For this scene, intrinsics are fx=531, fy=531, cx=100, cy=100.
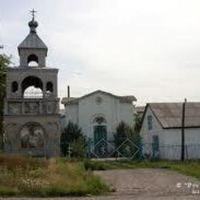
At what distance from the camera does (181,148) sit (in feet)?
129

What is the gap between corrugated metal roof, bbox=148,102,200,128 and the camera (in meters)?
40.7

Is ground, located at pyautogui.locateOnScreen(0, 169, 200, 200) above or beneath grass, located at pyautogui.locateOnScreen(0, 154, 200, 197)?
beneath

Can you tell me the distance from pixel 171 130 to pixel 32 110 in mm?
10675

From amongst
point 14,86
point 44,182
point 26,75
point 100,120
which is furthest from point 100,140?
point 44,182

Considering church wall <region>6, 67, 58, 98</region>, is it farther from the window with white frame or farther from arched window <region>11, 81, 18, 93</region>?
the window with white frame

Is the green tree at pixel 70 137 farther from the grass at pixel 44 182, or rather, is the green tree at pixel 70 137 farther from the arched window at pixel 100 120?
the grass at pixel 44 182

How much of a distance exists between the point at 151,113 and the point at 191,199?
2978cm

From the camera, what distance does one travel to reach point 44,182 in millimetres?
17078

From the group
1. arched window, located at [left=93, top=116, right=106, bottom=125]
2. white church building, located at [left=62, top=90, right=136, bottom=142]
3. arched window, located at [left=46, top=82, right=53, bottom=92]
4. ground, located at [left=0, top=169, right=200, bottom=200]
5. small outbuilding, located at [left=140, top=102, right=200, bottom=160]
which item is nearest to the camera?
ground, located at [left=0, top=169, right=200, bottom=200]

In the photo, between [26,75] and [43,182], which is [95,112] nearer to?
[26,75]

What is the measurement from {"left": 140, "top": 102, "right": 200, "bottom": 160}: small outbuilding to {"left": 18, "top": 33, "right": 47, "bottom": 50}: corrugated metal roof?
34.4 ft

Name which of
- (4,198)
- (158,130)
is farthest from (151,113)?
(4,198)

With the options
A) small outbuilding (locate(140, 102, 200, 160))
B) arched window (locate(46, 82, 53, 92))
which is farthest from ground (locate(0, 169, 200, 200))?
small outbuilding (locate(140, 102, 200, 160))

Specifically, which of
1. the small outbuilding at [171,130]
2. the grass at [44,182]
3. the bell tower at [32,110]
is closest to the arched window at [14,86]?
the bell tower at [32,110]
